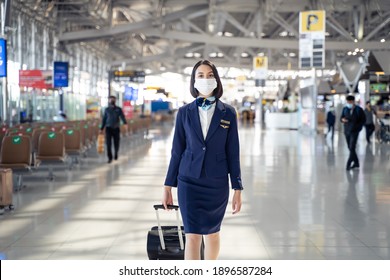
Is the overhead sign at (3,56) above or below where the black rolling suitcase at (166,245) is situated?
above

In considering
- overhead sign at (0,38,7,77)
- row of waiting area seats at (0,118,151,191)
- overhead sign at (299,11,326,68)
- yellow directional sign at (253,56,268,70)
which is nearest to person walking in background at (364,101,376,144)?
overhead sign at (299,11,326,68)

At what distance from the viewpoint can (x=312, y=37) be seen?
1024 inches

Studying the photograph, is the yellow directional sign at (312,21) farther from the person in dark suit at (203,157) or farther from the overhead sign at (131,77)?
the person in dark suit at (203,157)

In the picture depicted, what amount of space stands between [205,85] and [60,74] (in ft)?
82.1

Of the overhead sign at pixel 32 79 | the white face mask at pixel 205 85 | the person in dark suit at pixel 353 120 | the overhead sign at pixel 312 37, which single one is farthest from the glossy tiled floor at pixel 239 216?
the overhead sign at pixel 32 79

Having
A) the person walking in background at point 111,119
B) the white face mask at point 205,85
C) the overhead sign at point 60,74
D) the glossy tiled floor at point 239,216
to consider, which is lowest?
Result: the glossy tiled floor at point 239,216

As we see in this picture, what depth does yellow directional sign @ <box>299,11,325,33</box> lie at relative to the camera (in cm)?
2472

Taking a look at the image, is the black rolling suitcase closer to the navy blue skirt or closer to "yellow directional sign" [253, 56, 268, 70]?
the navy blue skirt

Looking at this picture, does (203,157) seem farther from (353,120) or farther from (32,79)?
(32,79)

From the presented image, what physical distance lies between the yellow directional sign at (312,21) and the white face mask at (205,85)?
821 inches

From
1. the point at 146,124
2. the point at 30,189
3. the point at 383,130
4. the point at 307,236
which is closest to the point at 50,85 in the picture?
the point at 146,124

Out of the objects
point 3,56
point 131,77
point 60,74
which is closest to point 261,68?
point 131,77

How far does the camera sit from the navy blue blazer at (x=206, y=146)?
4.61m

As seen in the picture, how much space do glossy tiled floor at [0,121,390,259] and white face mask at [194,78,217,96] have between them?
233 centimetres
